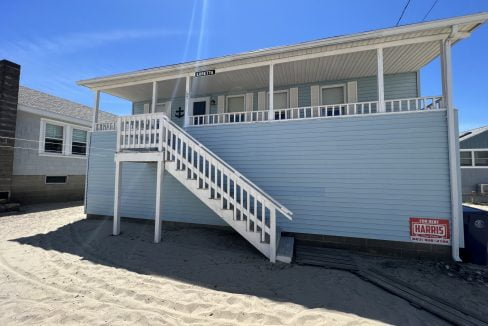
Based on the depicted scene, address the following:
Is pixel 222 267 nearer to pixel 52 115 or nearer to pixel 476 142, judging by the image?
pixel 52 115

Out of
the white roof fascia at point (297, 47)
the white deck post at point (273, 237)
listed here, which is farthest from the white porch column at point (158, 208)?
the white roof fascia at point (297, 47)

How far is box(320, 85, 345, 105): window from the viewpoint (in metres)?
8.00

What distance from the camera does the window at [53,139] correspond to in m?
11.5

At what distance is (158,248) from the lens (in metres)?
5.42

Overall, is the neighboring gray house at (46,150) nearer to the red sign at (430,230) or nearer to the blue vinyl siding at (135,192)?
the blue vinyl siding at (135,192)

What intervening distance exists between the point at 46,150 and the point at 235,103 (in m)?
10.1

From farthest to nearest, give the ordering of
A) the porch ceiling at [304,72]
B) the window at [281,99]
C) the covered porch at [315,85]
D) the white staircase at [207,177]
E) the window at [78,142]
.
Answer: the window at [78,142], the window at [281,99], the porch ceiling at [304,72], the covered porch at [315,85], the white staircase at [207,177]

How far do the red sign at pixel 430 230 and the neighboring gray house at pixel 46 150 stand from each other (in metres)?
14.3

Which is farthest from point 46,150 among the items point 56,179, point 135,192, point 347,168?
point 347,168

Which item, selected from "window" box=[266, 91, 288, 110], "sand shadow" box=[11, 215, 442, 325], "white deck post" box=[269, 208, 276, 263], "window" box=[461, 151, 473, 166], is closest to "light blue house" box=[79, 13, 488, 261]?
"white deck post" box=[269, 208, 276, 263]

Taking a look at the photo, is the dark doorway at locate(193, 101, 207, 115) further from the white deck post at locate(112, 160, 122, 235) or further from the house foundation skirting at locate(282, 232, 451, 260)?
the house foundation skirting at locate(282, 232, 451, 260)

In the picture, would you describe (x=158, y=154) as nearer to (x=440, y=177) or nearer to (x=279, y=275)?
(x=279, y=275)

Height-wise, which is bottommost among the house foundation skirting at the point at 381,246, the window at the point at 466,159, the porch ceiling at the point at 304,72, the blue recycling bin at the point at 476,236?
the house foundation skirting at the point at 381,246

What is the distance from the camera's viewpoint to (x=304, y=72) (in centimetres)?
738
